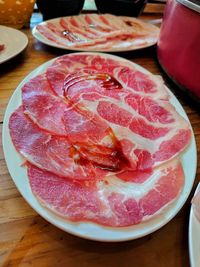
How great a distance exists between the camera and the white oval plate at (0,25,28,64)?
1.11 m

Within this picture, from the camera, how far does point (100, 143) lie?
27.2 inches

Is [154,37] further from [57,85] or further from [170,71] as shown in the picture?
[57,85]

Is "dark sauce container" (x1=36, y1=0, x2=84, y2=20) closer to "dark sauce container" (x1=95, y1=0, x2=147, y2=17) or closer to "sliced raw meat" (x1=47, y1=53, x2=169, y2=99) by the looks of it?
"dark sauce container" (x1=95, y1=0, x2=147, y2=17)

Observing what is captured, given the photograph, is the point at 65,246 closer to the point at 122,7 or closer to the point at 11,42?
the point at 11,42

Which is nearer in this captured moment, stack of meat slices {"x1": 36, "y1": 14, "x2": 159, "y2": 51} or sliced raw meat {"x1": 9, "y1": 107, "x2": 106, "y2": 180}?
sliced raw meat {"x1": 9, "y1": 107, "x2": 106, "y2": 180}

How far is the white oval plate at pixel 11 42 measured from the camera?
3.66 feet

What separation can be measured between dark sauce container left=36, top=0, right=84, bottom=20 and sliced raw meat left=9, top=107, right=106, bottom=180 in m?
0.97

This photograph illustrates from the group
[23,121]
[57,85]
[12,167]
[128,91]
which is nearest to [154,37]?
[128,91]

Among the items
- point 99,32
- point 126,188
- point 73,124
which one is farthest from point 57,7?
point 126,188

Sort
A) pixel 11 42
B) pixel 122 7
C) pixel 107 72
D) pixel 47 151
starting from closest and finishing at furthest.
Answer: pixel 47 151, pixel 107 72, pixel 11 42, pixel 122 7

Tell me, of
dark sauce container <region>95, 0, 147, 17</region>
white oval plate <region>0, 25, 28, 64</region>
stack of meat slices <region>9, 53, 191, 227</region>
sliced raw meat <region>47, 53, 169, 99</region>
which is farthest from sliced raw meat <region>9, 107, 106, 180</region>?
dark sauce container <region>95, 0, 147, 17</region>

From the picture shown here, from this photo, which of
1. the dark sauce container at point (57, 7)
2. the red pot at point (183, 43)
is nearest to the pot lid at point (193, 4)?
the red pot at point (183, 43)

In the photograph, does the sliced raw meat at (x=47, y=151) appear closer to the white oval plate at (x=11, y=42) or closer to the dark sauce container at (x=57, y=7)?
the white oval plate at (x=11, y=42)

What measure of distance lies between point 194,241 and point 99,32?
1.14 meters
